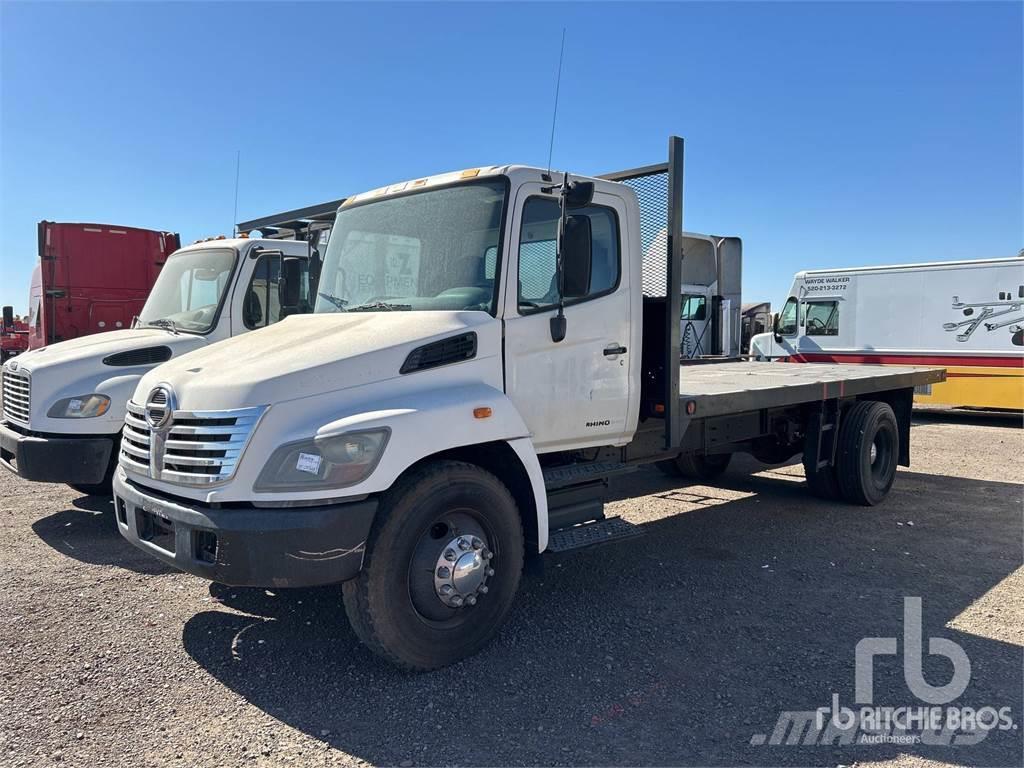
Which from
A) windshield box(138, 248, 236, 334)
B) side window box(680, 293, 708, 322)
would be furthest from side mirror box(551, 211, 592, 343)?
side window box(680, 293, 708, 322)

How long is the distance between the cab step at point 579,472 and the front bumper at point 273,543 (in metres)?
1.34

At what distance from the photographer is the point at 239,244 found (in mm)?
7020

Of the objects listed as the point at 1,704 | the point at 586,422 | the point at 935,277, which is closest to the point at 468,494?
the point at 586,422

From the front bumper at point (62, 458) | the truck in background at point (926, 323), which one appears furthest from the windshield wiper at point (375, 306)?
the truck in background at point (926, 323)

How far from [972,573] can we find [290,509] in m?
4.94

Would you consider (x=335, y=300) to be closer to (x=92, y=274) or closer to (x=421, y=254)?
(x=421, y=254)

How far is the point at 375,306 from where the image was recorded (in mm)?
4469

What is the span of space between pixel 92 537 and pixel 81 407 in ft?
3.72

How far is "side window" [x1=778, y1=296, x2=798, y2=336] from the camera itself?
16797 mm

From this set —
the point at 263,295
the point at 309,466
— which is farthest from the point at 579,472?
the point at 263,295

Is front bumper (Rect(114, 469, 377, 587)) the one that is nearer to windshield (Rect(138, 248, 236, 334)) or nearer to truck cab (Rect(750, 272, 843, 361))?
windshield (Rect(138, 248, 236, 334))

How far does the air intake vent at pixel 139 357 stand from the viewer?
6168mm

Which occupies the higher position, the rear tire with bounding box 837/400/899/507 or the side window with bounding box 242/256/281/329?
the side window with bounding box 242/256/281/329

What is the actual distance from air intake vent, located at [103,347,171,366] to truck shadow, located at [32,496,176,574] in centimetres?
145
